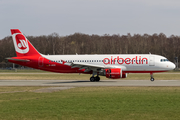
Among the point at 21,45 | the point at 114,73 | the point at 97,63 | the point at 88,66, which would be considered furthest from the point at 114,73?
the point at 21,45

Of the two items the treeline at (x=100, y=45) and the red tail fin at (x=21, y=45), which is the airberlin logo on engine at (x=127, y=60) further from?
the treeline at (x=100, y=45)

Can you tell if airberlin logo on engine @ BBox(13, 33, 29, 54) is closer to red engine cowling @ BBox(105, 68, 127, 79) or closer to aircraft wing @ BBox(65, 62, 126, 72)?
aircraft wing @ BBox(65, 62, 126, 72)

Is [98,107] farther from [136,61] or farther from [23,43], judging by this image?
[23,43]


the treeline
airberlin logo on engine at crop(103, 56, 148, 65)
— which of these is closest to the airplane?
airberlin logo on engine at crop(103, 56, 148, 65)

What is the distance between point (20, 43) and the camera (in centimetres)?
4200

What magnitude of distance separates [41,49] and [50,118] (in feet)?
373

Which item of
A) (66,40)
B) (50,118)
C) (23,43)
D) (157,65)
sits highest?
(66,40)

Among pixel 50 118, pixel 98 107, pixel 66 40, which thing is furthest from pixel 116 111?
pixel 66 40

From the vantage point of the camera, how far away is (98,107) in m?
14.8

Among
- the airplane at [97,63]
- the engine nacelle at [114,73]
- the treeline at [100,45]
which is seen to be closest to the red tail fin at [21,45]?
the airplane at [97,63]

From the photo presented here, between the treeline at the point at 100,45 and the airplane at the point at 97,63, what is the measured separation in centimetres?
7627

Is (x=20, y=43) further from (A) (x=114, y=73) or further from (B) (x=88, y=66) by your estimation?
(A) (x=114, y=73)

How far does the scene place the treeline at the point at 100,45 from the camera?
394 ft

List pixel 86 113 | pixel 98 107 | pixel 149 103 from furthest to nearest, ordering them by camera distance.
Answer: pixel 149 103 → pixel 98 107 → pixel 86 113
